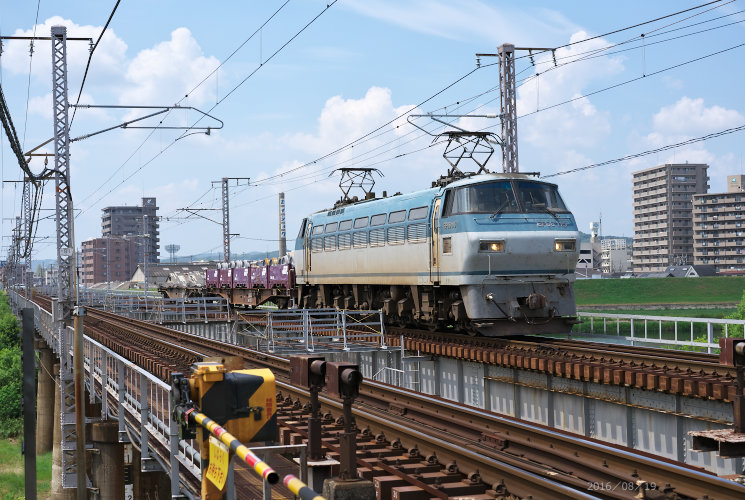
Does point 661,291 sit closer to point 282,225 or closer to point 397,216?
point 282,225

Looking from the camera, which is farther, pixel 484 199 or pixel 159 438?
pixel 484 199

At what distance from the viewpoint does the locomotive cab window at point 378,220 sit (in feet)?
85.8

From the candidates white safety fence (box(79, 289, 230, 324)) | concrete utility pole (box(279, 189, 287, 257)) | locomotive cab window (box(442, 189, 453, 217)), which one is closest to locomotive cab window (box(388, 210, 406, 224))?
locomotive cab window (box(442, 189, 453, 217))

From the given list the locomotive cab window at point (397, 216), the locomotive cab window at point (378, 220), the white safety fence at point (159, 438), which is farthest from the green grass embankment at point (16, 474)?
the white safety fence at point (159, 438)

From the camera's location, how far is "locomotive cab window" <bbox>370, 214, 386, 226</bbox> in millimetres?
A: 26156

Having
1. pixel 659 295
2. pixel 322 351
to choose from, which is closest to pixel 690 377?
pixel 322 351

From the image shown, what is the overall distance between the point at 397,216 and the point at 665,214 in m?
165

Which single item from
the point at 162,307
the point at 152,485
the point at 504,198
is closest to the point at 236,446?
the point at 152,485

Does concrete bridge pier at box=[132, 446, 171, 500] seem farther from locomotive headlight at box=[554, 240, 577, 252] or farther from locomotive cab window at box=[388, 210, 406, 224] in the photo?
locomotive headlight at box=[554, 240, 577, 252]

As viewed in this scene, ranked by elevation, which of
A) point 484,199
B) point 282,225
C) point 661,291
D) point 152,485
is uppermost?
point 282,225

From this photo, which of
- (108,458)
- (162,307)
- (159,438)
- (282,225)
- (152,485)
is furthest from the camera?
(282,225)

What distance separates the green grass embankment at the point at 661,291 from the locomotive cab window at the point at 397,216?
6464 cm

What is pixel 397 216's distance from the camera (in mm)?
25109

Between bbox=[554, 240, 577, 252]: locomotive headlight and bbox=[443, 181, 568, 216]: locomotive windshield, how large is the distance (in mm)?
980
